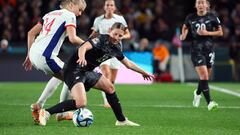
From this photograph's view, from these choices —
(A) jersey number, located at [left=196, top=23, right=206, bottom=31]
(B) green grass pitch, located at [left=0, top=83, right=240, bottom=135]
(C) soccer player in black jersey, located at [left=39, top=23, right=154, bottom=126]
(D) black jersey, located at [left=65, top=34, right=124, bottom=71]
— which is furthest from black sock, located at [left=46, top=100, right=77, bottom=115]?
(A) jersey number, located at [left=196, top=23, right=206, bottom=31]

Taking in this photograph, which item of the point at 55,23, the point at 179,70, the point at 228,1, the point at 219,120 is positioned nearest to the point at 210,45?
the point at 219,120

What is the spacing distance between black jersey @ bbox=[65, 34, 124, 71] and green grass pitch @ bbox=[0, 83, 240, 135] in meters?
0.91

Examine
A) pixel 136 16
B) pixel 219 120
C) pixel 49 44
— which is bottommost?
pixel 136 16

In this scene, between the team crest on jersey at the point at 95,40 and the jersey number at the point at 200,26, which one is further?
the jersey number at the point at 200,26

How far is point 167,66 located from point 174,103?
468 inches

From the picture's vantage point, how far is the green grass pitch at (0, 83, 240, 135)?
978 cm

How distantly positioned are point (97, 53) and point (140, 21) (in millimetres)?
17981

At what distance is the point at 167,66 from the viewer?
2744 cm

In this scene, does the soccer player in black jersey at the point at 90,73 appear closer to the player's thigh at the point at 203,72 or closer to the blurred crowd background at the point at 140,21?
the player's thigh at the point at 203,72

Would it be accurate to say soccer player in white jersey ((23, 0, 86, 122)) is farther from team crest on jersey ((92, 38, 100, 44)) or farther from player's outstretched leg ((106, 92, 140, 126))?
player's outstretched leg ((106, 92, 140, 126))

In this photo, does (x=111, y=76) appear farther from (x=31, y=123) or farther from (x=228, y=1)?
(x=228, y=1)

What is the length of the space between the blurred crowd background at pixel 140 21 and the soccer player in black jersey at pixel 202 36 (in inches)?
438

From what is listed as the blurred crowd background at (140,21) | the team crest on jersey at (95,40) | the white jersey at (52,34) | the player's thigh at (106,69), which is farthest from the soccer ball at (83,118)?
the blurred crowd background at (140,21)

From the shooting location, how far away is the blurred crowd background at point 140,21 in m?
27.1
